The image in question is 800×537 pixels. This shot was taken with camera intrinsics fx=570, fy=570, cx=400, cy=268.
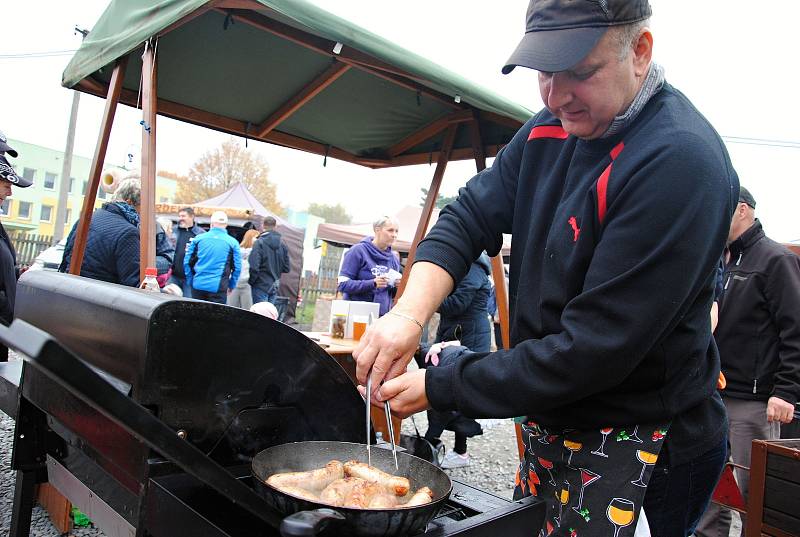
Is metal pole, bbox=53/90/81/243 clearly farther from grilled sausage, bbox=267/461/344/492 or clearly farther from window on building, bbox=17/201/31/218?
window on building, bbox=17/201/31/218

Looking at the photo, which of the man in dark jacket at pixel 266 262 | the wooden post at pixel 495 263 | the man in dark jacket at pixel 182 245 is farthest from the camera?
the man in dark jacket at pixel 266 262

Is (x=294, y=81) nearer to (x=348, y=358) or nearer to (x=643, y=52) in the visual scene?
(x=348, y=358)

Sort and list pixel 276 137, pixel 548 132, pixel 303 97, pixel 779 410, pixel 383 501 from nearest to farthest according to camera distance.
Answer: pixel 383 501 → pixel 548 132 → pixel 779 410 → pixel 303 97 → pixel 276 137

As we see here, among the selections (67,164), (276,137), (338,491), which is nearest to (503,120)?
(276,137)

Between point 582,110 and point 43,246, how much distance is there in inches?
864

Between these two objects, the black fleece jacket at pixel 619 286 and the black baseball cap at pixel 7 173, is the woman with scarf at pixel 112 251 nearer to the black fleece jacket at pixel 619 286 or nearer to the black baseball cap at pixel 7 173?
the black baseball cap at pixel 7 173

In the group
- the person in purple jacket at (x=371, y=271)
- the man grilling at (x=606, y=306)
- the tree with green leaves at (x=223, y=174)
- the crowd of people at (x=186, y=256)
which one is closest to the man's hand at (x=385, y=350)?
the man grilling at (x=606, y=306)

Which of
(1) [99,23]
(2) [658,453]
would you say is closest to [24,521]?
(2) [658,453]

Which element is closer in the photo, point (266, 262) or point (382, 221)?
Answer: point (382, 221)

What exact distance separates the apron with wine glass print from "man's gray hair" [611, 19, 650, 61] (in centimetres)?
84

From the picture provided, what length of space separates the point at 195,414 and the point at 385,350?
0.50 metres

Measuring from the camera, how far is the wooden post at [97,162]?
140 inches

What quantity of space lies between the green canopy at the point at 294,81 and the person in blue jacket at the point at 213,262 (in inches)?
118

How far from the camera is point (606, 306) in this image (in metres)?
1.17
